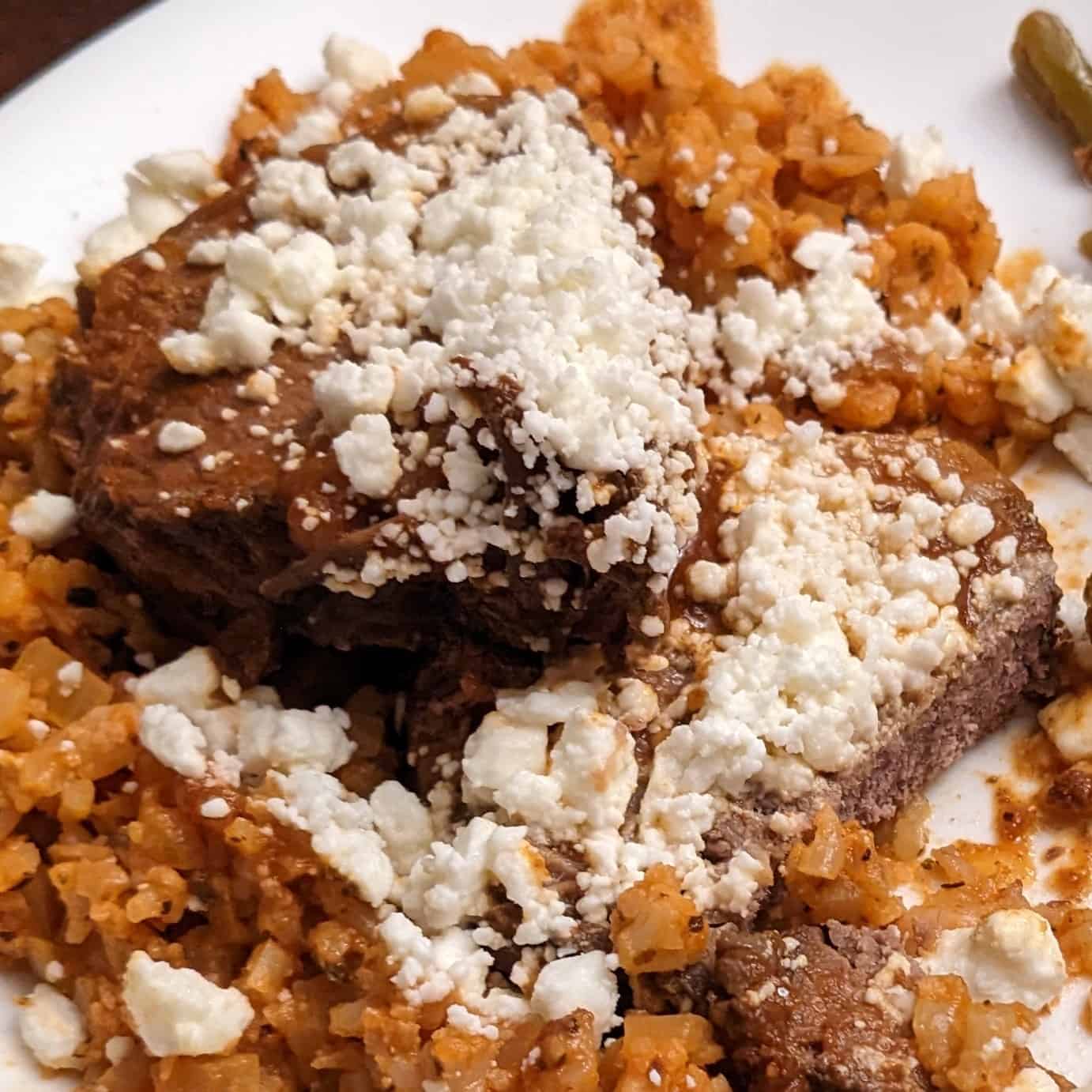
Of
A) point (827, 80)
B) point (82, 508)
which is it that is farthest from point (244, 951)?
point (827, 80)

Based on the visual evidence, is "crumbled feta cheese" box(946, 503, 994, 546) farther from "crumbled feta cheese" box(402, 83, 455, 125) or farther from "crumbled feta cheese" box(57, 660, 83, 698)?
"crumbled feta cheese" box(57, 660, 83, 698)

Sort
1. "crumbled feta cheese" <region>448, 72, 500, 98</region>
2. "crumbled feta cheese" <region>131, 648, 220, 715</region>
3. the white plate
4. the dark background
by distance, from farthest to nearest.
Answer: the dark background < the white plate < "crumbled feta cheese" <region>448, 72, 500, 98</region> < "crumbled feta cheese" <region>131, 648, 220, 715</region>

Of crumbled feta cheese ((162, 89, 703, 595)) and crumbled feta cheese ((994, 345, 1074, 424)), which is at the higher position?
crumbled feta cheese ((994, 345, 1074, 424))

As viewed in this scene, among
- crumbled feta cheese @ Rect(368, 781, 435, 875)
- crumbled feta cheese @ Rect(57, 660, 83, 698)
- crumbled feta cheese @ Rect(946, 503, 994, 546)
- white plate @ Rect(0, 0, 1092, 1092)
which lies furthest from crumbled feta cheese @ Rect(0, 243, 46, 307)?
crumbled feta cheese @ Rect(946, 503, 994, 546)

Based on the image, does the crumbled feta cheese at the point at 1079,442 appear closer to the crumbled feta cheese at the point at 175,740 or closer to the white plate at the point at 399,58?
the white plate at the point at 399,58

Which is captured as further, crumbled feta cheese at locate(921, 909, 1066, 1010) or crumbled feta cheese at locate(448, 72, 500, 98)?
crumbled feta cheese at locate(448, 72, 500, 98)

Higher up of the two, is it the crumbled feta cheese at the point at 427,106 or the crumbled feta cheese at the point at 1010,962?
the crumbled feta cheese at the point at 427,106

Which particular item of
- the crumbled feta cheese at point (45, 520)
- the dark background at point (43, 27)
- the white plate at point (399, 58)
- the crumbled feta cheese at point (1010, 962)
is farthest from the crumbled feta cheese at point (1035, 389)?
the dark background at point (43, 27)

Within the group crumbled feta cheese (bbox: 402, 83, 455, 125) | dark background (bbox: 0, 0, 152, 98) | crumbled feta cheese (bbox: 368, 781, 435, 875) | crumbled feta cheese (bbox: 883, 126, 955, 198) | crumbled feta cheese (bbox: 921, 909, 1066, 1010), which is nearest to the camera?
crumbled feta cheese (bbox: 921, 909, 1066, 1010)
